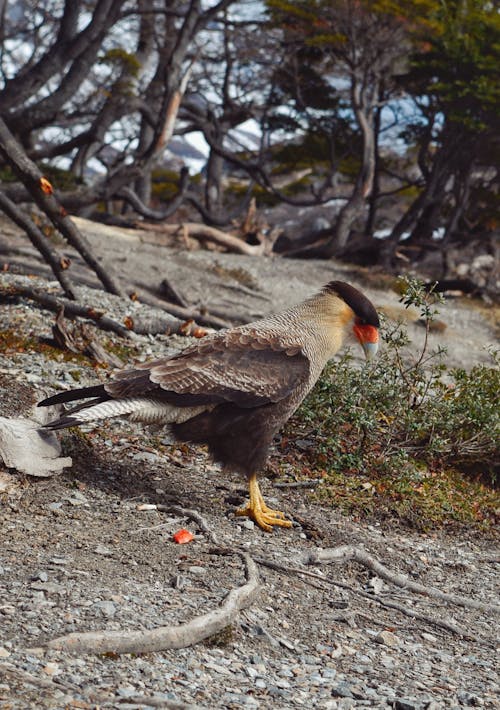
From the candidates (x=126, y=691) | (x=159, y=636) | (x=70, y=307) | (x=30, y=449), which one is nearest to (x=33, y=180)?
(x=70, y=307)

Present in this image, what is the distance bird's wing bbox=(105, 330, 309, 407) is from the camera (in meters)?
5.37

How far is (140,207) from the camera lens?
63.1 feet

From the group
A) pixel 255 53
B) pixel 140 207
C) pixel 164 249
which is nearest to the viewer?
pixel 164 249

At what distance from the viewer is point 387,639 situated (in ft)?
14.8

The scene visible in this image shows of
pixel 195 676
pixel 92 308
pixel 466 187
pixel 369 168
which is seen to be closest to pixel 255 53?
pixel 369 168

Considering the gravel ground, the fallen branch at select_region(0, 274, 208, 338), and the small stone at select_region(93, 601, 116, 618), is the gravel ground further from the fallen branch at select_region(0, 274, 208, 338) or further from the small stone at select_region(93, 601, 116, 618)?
the fallen branch at select_region(0, 274, 208, 338)

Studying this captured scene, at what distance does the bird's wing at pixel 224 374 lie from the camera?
17.6 feet

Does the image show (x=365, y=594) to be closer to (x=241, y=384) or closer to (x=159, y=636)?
(x=241, y=384)

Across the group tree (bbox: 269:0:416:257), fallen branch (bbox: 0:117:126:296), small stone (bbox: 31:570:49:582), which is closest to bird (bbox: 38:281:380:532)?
small stone (bbox: 31:570:49:582)

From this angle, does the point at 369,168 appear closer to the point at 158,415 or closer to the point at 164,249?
the point at 164,249

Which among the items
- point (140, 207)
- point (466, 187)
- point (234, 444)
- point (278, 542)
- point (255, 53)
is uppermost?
point (255, 53)

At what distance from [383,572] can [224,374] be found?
1.50 m

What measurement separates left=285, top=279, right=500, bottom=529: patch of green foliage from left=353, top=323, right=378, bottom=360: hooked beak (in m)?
1.17

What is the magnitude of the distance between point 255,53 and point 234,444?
65.6ft
